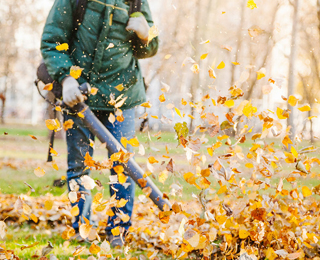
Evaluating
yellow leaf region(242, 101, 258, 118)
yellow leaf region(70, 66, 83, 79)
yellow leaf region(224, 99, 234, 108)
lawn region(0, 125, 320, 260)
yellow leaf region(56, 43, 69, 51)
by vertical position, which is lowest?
lawn region(0, 125, 320, 260)

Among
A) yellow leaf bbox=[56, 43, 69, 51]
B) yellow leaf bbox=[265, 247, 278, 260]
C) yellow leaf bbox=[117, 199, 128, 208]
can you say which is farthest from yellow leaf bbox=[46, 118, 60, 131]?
yellow leaf bbox=[265, 247, 278, 260]

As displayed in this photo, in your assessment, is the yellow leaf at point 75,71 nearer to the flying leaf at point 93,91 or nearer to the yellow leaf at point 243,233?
the flying leaf at point 93,91

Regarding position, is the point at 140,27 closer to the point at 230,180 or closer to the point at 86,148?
the point at 86,148

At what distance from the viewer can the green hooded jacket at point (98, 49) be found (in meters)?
1.68

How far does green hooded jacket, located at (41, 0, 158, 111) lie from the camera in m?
1.68

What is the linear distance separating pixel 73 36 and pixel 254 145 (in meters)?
1.21

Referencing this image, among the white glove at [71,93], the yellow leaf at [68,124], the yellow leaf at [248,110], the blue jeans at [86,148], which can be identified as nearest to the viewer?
the yellow leaf at [248,110]

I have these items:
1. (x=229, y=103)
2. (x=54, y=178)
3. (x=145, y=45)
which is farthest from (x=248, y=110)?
(x=54, y=178)

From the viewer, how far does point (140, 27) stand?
1.76 m

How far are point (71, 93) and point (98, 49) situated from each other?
32 centimetres

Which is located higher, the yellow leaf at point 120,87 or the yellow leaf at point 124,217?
the yellow leaf at point 120,87

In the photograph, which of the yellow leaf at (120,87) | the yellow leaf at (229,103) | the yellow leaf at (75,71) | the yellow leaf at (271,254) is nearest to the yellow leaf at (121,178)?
the yellow leaf at (120,87)

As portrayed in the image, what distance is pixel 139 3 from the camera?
5.94 feet

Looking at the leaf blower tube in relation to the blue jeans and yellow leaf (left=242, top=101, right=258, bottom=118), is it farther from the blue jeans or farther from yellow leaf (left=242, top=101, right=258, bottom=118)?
yellow leaf (left=242, top=101, right=258, bottom=118)
